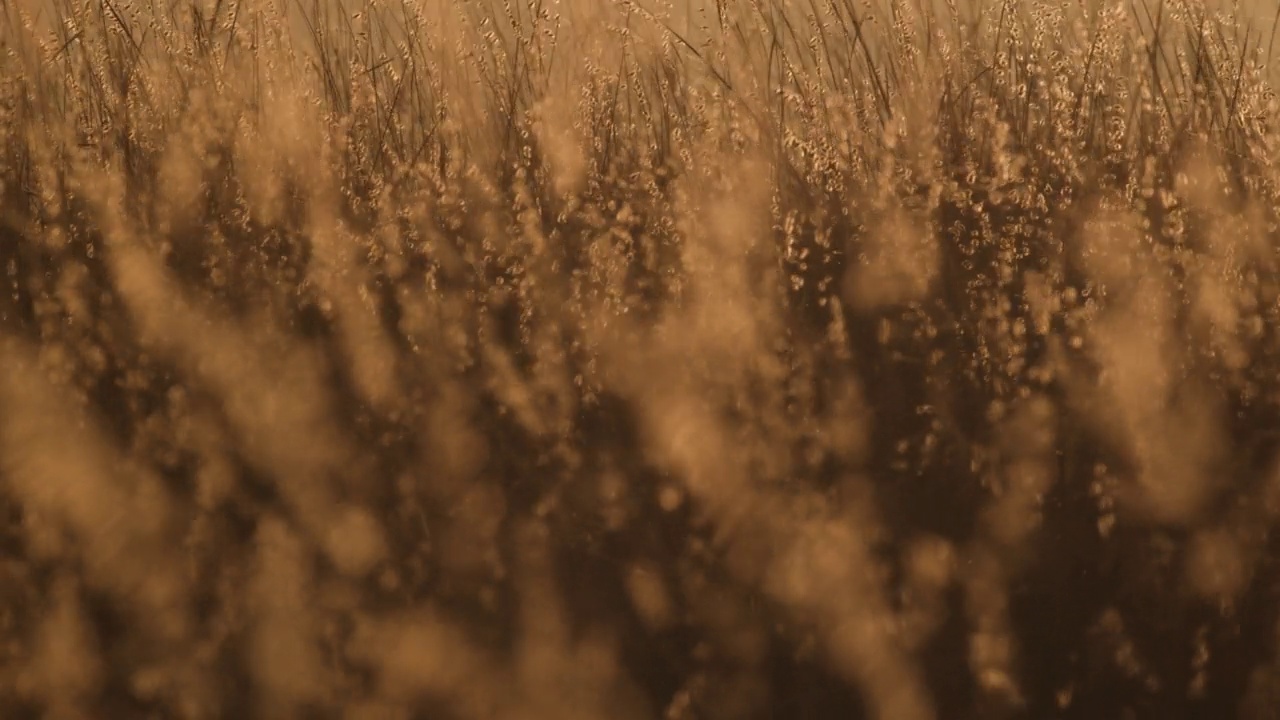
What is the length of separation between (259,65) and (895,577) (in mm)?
1287

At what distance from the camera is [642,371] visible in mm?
1768

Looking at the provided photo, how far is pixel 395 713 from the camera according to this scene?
5.12ft

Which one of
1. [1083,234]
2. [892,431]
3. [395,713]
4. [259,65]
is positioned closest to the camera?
[395,713]

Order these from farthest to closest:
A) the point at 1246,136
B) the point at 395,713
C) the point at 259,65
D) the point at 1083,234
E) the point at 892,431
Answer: the point at 259,65
the point at 1246,136
the point at 1083,234
the point at 892,431
the point at 395,713

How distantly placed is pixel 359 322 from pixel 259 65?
60 cm

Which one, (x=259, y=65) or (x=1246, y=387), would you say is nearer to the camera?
(x=1246, y=387)

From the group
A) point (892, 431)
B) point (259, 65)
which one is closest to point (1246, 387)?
point (892, 431)

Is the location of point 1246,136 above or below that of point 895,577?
above

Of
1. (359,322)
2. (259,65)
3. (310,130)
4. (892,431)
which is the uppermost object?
(259,65)

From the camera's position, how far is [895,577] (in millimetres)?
1619

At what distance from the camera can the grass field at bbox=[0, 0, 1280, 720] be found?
159cm

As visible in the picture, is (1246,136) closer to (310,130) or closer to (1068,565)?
(1068,565)

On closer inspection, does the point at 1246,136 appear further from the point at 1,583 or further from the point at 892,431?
the point at 1,583

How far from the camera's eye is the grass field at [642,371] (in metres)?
1.59
